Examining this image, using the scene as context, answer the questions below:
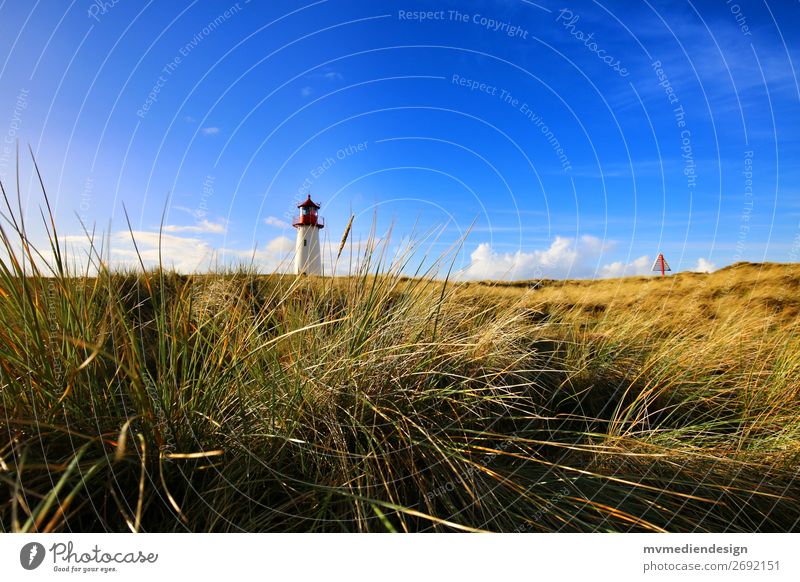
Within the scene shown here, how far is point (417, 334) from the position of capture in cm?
271

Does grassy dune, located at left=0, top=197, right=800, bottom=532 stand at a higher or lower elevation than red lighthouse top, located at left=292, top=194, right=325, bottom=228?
lower

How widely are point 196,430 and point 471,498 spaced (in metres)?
1.31

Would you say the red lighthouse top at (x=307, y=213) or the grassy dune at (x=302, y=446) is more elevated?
the red lighthouse top at (x=307, y=213)

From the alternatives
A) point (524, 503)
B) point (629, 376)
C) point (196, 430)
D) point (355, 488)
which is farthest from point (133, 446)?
point (629, 376)
